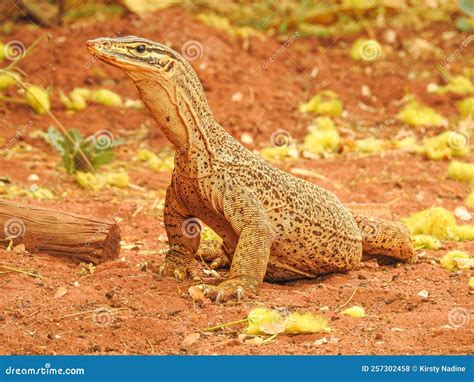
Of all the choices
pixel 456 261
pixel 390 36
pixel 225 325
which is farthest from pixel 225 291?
pixel 390 36

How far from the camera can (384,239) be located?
903 cm

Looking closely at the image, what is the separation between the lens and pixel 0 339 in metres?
6.34

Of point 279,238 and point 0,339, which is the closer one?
point 0,339

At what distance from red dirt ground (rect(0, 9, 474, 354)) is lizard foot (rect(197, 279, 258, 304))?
122 mm

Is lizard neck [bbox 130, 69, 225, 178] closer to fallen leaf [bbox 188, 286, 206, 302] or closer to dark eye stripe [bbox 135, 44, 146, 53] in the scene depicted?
dark eye stripe [bbox 135, 44, 146, 53]

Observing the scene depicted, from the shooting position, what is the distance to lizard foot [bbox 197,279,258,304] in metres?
7.27

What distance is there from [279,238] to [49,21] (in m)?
11.2

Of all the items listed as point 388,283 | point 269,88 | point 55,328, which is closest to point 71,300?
point 55,328

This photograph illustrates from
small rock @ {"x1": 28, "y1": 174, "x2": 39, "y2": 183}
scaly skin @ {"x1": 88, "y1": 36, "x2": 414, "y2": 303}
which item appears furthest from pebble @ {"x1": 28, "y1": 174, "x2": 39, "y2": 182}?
scaly skin @ {"x1": 88, "y1": 36, "x2": 414, "y2": 303}

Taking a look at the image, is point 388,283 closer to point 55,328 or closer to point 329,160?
point 55,328

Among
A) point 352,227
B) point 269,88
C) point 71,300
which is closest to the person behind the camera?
point 71,300

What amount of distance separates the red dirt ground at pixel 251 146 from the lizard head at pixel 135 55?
5.99 feet

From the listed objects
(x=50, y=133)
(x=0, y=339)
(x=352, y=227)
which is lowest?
(x=0, y=339)

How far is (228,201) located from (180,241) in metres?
0.99
